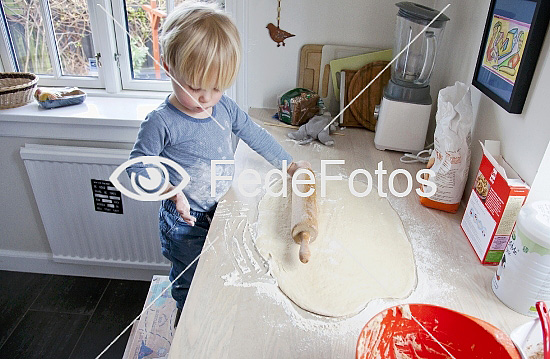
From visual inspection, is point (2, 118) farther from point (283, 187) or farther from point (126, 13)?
point (283, 187)

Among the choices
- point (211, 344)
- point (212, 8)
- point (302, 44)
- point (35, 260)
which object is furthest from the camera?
point (35, 260)

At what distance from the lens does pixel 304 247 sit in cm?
77

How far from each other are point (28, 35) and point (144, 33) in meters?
0.46

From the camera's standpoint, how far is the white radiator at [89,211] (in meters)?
1.47

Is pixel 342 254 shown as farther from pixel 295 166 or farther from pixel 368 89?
pixel 368 89

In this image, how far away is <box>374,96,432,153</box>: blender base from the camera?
46.1 inches

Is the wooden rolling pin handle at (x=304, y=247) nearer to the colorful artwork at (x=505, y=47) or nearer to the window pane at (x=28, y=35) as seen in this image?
the colorful artwork at (x=505, y=47)

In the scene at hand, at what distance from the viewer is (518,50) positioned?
31.4 inches

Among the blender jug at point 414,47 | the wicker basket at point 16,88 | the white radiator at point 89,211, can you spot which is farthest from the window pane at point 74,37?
the blender jug at point 414,47

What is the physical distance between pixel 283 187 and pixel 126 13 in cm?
101

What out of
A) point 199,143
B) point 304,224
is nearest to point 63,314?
point 199,143

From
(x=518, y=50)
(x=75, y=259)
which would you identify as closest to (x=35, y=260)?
(x=75, y=259)

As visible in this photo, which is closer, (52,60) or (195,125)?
(195,125)

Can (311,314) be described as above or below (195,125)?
below
